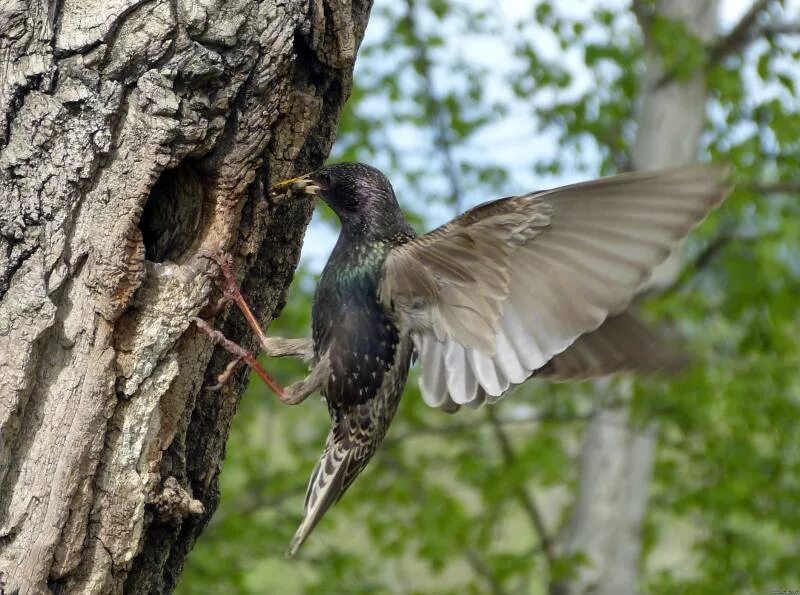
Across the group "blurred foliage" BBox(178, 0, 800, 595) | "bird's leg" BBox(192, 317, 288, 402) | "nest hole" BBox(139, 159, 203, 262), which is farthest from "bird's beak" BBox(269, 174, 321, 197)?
"blurred foliage" BBox(178, 0, 800, 595)

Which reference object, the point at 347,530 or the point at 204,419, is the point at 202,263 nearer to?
the point at 204,419

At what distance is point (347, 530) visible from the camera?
10.6 meters

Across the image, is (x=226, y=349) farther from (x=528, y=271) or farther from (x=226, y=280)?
(x=528, y=271)

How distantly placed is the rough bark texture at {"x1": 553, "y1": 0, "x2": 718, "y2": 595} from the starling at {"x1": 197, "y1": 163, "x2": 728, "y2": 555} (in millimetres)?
4460

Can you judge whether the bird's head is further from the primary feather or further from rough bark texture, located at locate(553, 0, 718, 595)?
rough bark texture, located at locate(553, 0, 718, 595)

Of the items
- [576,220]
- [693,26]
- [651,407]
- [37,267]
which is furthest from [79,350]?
[693,26]

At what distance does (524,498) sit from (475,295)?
22.6ft

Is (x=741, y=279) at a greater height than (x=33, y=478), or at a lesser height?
greater

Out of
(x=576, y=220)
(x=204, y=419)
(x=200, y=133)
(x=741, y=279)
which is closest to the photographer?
(x=200, y=133)

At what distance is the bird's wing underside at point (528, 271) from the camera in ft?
9.02

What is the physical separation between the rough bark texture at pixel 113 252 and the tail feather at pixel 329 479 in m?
0.85

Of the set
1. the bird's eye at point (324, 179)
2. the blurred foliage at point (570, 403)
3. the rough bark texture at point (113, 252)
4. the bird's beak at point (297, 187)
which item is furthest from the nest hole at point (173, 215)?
the blurred foliage at point (570, 403)

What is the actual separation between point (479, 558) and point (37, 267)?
8427 millimetres

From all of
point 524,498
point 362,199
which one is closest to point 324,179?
point 362,199
